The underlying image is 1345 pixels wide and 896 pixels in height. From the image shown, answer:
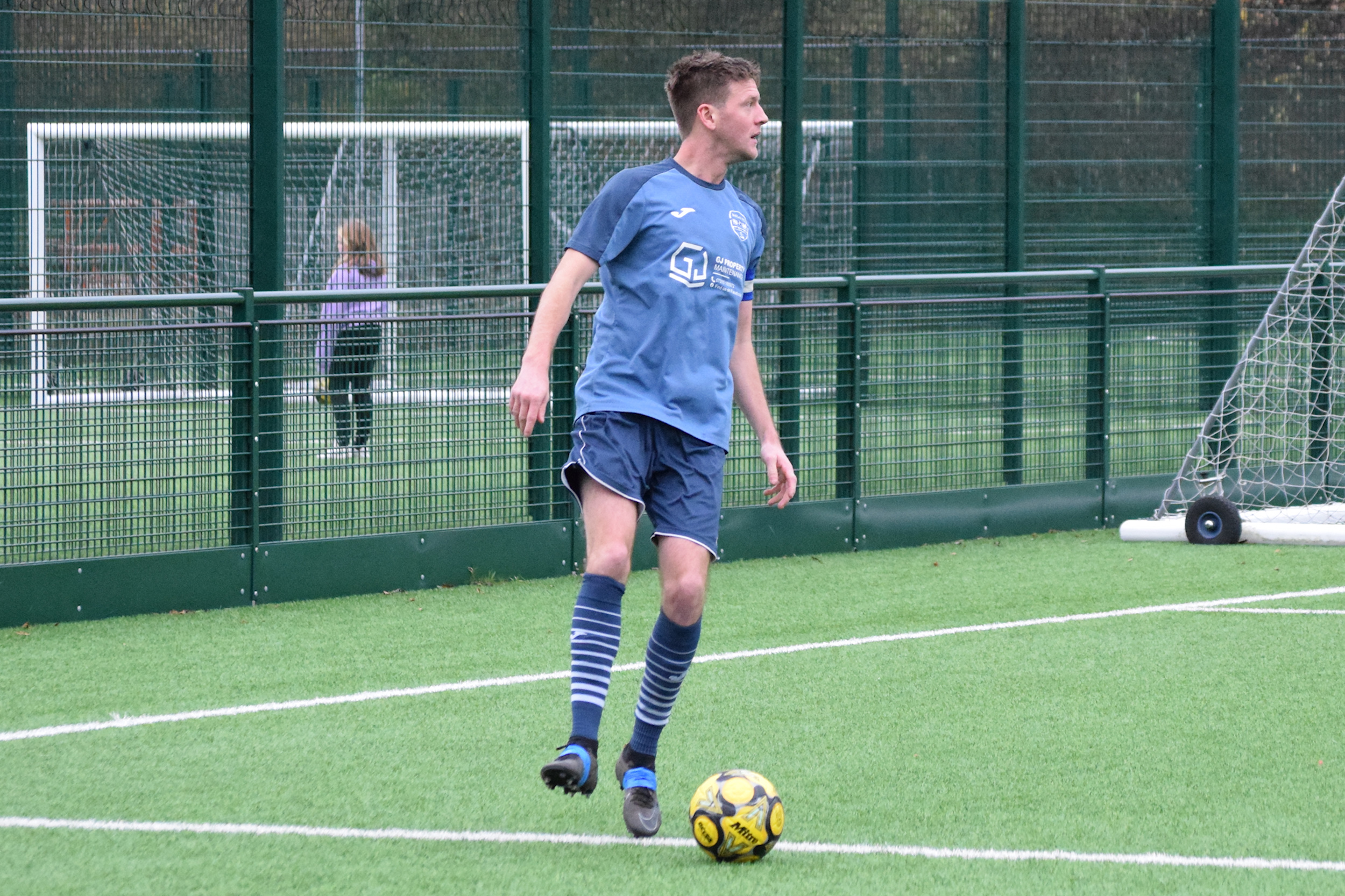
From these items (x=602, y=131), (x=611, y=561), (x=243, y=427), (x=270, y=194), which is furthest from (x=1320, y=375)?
(x=611, y=561)

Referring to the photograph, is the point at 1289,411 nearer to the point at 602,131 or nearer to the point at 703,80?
the point at 602,131

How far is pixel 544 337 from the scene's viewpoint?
15.9ft

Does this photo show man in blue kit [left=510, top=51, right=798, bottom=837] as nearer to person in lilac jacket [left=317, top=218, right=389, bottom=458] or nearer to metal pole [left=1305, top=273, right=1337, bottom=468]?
person in lilac jacket [left=317, top=218, right=389, bottom=458]

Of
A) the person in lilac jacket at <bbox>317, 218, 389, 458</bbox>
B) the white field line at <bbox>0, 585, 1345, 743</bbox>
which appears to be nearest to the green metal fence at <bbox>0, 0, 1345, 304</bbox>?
the person in lilac jacket at <bbox>317, 218, 389, 458</bbox>

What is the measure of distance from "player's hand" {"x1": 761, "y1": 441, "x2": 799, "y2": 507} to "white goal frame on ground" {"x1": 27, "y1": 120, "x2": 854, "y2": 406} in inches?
154

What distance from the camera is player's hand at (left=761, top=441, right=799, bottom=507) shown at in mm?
5348

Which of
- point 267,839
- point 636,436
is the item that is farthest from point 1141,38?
point 267,839

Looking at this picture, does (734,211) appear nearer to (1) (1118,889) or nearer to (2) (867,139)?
(1) (1118,889)

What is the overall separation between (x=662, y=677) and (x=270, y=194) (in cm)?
477

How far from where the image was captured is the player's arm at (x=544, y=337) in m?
4.67

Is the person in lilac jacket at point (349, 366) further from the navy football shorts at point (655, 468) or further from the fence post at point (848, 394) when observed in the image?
the navy football shorts at point (655, 468)

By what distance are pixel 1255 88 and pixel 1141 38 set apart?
113 centimetres

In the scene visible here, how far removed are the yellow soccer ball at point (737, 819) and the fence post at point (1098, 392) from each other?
6.99 m

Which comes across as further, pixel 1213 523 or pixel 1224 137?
pixel 1224 137
